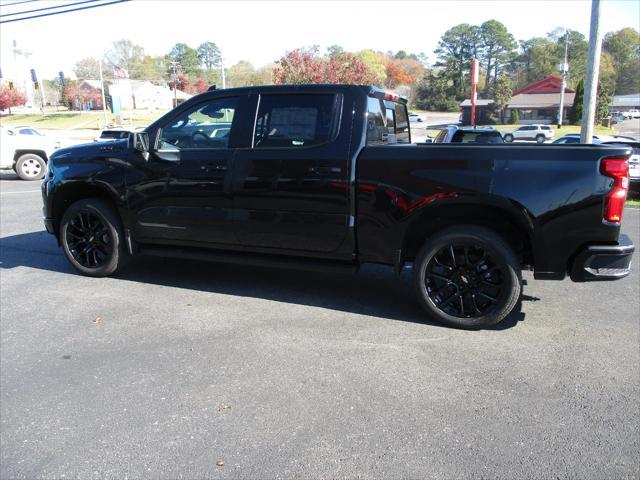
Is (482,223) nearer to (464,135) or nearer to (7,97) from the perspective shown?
(464,135)

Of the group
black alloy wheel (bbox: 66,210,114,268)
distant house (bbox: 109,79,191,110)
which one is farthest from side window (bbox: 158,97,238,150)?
distant house (bbox: 109,79,191,110)

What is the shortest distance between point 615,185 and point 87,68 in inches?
4908

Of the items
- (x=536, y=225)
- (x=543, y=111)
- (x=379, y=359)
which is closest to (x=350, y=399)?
(x=379, y=359)

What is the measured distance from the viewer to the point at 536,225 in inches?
160

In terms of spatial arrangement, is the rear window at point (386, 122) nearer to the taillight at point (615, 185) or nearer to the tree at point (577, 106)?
the taillight at point (615, 185)

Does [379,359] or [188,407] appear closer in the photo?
[188,407]

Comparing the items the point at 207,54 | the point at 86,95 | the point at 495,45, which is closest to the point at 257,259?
the point at 86,95

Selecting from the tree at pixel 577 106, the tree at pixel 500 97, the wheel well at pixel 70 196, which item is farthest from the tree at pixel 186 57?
the wheel well at pixel 70 196

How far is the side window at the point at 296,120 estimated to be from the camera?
468cm

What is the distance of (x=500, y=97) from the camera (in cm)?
7850

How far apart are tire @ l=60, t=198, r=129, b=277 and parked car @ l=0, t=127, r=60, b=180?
1194 centimetres

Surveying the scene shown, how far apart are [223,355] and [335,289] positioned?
70.8 inches

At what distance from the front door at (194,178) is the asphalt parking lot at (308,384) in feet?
2.23

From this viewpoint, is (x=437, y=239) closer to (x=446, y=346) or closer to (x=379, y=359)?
(x=446, y=346)
